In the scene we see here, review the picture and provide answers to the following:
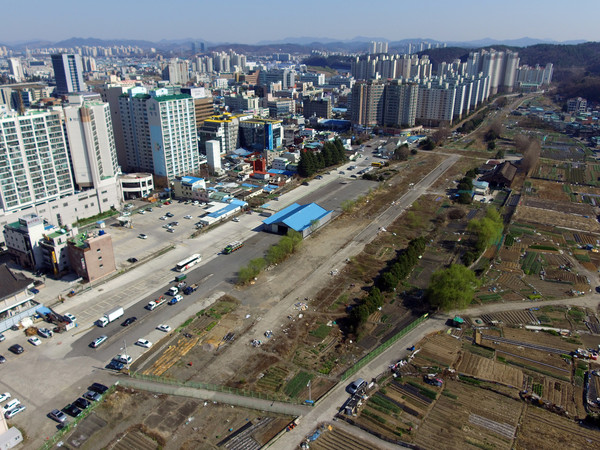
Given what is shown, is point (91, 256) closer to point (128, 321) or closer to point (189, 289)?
point (128, 321)

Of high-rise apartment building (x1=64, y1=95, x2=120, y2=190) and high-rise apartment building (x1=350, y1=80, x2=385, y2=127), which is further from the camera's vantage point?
high-rise apartment building (x1=350, y1=80, x2=385, y2=127)

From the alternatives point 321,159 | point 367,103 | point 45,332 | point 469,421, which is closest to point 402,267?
point 469,421

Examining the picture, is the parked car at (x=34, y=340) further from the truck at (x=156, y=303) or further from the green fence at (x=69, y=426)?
the green fence at (x=69, y=426)

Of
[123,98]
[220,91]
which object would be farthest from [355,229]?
[220,91]

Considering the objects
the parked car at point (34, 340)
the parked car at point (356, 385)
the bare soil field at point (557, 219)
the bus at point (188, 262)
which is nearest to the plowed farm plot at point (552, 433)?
the parked car at point (356, 385)

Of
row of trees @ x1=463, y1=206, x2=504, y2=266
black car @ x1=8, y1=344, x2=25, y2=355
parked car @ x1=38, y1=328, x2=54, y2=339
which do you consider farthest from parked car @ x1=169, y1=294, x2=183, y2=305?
row of trees @ x1=463, y1=206, x2=504, y2=266

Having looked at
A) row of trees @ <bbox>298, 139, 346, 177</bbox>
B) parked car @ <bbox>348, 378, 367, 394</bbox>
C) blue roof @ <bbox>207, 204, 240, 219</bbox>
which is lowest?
parked car @ <bbox>348, 378, 367, 394</bbox>

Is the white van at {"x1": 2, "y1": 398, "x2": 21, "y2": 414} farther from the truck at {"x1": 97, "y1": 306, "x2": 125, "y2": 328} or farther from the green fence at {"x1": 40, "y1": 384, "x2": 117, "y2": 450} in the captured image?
the truck at {"x1": 97, "y1": 306, "x2": 125, "y2": 328}

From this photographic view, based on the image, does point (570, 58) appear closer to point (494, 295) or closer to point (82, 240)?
point (494, 295)
